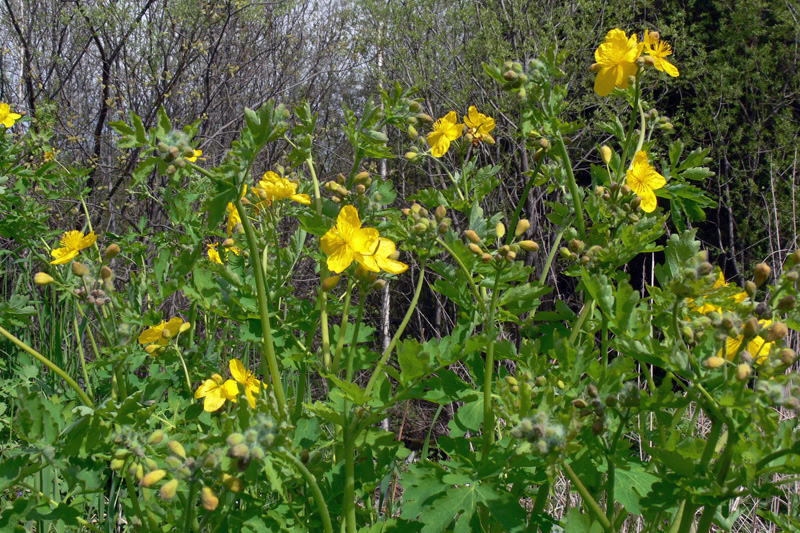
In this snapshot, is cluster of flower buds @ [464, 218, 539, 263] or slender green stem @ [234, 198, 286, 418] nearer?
slender green stem @ [234, 198, 286, 418]

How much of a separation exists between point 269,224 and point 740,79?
7072mm

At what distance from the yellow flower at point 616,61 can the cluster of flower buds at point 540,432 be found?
3.49 feet

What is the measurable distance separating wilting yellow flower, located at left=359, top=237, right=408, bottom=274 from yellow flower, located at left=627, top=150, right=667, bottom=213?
70 cm

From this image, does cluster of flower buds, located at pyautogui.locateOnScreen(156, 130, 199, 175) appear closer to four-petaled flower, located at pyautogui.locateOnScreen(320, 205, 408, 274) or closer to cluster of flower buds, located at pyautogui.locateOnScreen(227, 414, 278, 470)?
four-petaled flower, located at pyautogui.locateOnScreen(320, 205, 408, 274)

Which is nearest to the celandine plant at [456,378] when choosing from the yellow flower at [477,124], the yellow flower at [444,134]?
the yellow flower at [444,134]

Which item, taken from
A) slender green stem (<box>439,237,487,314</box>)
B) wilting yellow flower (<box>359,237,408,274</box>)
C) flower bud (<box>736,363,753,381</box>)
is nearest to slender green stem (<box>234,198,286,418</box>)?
wilting yellow flower (<box>359,237,408,274</box>)

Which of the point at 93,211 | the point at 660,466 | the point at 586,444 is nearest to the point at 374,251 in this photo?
the point at 586,444

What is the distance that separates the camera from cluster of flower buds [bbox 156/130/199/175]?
1.03m

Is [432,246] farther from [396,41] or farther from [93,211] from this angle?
[396,41]

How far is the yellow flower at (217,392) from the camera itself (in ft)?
4.54

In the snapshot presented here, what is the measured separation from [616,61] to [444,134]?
1.97 ft

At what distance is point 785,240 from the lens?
19.8 feet

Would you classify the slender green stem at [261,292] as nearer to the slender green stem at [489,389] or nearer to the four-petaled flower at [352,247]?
the four-petaled flower at [352,247]

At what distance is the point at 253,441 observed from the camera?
904mm
